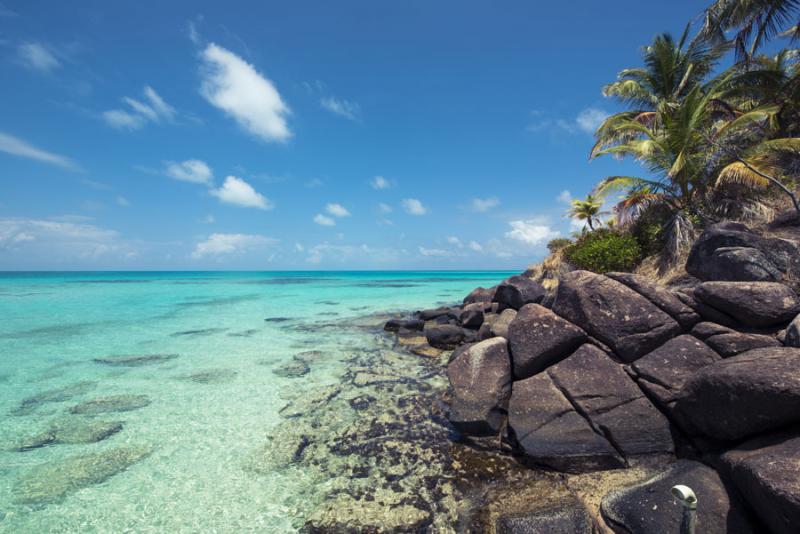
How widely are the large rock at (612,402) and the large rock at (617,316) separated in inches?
15.5

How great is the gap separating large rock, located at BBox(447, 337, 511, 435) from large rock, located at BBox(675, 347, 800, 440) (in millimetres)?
2775

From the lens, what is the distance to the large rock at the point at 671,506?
3.64 meters

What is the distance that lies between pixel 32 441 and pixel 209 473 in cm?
421

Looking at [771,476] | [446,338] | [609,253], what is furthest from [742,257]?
[446,338]

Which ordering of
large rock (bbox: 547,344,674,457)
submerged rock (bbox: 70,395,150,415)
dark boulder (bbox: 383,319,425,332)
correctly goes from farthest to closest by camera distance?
dark boulder (bbox: 383,319,425,332) → submerged rock (bbox: 70,395,150,415) → large rock (bbox: 547,344,674,457)

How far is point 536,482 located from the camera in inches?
194

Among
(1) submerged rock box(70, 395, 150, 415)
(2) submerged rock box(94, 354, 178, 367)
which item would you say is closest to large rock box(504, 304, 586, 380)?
(1) submerged rock box(70, 395, 150, 415)

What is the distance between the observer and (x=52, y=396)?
9109mm

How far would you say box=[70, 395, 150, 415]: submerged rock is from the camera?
26.9 ft

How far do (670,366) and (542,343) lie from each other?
2.00 metres

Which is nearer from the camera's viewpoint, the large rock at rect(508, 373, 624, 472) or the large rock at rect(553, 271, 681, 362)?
the large rock at rect(508, 373, 624, 472)

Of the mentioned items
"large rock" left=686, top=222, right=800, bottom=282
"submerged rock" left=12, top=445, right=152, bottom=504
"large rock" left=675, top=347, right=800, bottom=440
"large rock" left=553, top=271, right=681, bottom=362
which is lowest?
"submerged rock" left=12, top=445, right=152, bottom=504

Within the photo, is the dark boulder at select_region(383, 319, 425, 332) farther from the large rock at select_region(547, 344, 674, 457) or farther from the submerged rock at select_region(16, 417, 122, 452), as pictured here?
the submerged rock at select_region(16, 417, 122, 452)

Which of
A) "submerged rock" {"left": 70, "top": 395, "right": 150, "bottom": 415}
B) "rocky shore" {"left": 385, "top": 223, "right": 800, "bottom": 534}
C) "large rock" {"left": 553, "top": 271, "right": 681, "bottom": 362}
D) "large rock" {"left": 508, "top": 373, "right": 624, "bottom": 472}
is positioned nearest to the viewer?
"rocky shore" {"left": 385, "top": 223, "right": 800, "bottom": 534}
